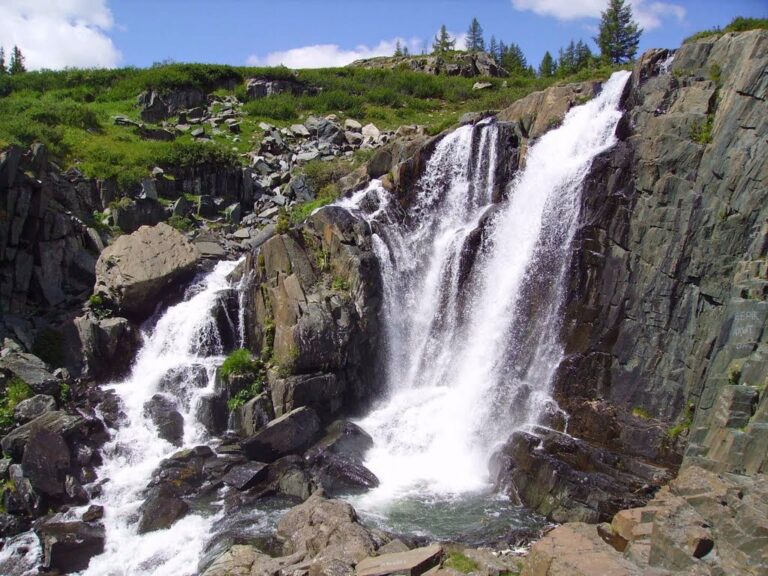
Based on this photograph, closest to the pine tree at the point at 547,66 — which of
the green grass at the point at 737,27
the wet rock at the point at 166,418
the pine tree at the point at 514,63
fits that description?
the pine tree at the point at 514,63

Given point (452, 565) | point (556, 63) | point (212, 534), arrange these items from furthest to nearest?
point (556, 63) < point (212, 534) < point (452, 565)

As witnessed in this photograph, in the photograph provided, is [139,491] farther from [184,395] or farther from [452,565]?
[452,565]

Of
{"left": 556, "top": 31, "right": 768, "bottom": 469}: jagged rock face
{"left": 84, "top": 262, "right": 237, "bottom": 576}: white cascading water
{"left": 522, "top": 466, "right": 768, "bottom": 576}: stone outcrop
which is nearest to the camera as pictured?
{"left": 522, "top": 466, "right": 768, "bottom": 576}: stone outcrop

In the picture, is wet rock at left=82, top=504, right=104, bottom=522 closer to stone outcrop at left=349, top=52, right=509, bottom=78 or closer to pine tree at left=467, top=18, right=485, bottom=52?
stone outcrop at left=349, top=52, right=509, bottom=78

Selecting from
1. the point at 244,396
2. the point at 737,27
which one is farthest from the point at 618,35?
the point at 244,396

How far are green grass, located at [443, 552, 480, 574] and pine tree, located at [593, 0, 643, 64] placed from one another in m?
64.6

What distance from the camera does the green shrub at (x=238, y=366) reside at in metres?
26.9

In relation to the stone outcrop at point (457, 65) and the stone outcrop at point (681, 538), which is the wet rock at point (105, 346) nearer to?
the stone outcrop at point (681, 538)

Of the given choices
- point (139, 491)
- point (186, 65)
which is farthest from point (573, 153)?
point (186, 65)

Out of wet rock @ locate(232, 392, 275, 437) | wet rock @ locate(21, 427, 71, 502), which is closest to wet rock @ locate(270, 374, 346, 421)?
wet rock @ locate(232, 392, 275, 437)

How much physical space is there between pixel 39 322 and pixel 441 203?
2048cm

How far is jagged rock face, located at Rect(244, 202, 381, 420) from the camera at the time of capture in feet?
85.9

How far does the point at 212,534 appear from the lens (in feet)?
63.1

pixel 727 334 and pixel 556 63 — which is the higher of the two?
pixel 556 63
